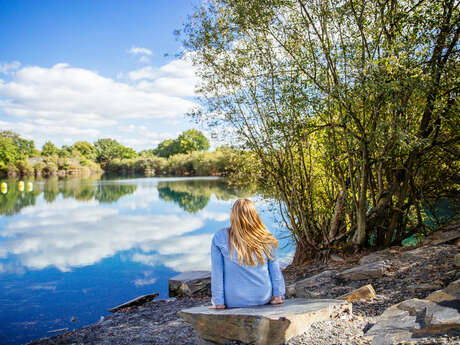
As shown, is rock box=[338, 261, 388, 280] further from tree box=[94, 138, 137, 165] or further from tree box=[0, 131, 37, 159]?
tree box=[94, 138, 137, 165]

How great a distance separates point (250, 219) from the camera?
3344 mm

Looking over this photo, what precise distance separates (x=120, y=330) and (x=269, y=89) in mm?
5861

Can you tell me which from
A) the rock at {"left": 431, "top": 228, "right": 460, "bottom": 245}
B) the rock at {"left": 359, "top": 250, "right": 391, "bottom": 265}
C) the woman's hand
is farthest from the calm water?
the woman's hand

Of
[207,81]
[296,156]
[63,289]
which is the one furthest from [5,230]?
[296,156]

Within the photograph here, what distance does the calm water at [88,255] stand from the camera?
26.0ft

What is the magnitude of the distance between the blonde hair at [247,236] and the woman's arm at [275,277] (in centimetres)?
15

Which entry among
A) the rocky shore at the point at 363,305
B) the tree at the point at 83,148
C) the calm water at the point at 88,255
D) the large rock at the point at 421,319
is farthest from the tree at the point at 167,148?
the large rock at the point at 421,319

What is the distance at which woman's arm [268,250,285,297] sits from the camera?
347 centimetres

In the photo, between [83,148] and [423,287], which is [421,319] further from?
[83,148]

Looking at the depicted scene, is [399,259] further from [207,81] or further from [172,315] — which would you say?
[207,81]

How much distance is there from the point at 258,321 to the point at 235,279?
1.56 ft

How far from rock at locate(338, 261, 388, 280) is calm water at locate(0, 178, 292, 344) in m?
4.34

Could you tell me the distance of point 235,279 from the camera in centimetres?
340

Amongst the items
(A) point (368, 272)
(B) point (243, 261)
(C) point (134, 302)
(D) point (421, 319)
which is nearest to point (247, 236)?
(B) point (243, 261)
